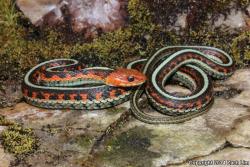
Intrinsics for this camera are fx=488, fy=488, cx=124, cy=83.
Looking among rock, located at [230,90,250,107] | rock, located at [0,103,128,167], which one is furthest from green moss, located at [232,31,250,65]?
rock, located at [0,103,128,167]

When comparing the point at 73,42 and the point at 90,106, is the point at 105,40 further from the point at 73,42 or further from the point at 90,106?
the point at 90,106

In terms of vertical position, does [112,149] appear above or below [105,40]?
below

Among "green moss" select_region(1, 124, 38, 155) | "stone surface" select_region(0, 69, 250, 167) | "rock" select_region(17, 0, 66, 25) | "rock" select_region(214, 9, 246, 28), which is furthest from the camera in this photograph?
"rock" select_region(17, 0, 66, 25)

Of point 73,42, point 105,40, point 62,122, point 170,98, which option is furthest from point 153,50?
point 62,122

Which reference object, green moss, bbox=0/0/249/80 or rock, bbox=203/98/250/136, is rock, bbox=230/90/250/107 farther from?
green moss, bbox=0/0/249/80

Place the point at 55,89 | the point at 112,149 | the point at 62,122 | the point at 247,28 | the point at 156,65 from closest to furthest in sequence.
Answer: the point at 112,149
the point at 62,122
the point at 55,89
the point at 156,65
the point at 247,28

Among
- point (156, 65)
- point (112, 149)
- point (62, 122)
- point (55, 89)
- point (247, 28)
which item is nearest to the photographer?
point (112, 149)

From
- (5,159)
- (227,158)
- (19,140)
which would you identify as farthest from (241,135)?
(5,159)
